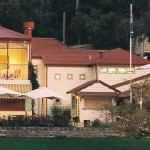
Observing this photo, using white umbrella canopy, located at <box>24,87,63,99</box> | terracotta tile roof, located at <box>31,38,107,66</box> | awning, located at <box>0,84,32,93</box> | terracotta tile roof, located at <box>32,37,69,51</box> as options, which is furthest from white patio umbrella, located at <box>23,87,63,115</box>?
terracotta tile roof, located at <box>32,37,69,51</box>

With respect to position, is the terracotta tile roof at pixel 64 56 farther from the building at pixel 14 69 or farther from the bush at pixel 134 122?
the bush at pixel 134 122

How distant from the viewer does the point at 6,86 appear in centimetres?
5022

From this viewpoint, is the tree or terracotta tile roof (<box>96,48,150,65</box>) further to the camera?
terracotta tile roof (<box>96,48,150,65</box>)

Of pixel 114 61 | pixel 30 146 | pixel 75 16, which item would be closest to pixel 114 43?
pixel 75 16

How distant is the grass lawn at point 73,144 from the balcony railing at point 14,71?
1240 centimetres

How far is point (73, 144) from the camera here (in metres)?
35.9

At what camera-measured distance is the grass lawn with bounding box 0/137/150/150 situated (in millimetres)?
33719

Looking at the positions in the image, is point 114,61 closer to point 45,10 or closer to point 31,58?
point 31,58

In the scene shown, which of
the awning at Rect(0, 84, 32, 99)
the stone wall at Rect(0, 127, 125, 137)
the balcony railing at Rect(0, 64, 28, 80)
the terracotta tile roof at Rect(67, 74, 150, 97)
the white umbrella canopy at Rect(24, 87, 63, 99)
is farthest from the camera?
the balcony railing at Rect(0, 64, 28, 80)

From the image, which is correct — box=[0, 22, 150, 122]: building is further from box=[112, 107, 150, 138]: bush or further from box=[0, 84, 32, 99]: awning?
box=[112, 107, 150, 138]: bush

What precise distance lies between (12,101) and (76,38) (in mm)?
29051

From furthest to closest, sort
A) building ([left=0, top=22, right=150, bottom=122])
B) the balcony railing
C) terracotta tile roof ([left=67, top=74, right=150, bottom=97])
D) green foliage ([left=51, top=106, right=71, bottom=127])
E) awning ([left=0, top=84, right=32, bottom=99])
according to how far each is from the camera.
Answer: the balcony railing, building ([left=0, top=22, right=150, bottom=122]), awning ([left=0, top=84, right=32, bottom=99]), terracotta tile roof ([left=67, top=74, right=150, bottom=97]), green foliage ([left=51, top=106, right=71, bottom=127])

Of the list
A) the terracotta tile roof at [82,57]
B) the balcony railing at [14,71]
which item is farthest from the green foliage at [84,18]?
the balcony railing at [14,71]

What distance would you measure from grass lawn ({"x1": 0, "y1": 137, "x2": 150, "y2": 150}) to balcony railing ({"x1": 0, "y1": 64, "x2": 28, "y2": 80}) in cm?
1240
